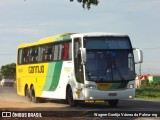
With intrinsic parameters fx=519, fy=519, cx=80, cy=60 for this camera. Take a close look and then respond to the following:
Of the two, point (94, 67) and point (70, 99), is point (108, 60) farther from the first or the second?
point (70, 99)

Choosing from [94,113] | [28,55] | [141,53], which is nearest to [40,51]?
[28,55]

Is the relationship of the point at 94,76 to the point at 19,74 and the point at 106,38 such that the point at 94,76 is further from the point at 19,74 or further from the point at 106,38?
the point at 19,74

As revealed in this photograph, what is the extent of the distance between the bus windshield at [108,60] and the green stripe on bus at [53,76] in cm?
304

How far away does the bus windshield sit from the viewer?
23750 millimetres

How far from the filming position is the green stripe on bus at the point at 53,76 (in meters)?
27.0

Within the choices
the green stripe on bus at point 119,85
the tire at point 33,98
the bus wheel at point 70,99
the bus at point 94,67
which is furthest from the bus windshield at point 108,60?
the tire at point 33,98

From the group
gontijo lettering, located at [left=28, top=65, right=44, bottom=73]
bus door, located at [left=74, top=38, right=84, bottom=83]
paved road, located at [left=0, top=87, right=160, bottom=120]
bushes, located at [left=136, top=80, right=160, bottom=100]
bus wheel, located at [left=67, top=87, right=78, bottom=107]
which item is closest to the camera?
paved road, located at [left=0, top=87, right=160, bottom=120]

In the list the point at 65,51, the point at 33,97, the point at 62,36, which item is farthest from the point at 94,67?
the point at 33,97

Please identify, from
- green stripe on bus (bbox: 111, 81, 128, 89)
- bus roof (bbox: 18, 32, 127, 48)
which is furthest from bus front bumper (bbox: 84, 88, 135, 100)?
bus roof (bbox: 18, 32, 127, 48)

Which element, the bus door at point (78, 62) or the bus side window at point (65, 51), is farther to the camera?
the bus side window at point (65, 51)

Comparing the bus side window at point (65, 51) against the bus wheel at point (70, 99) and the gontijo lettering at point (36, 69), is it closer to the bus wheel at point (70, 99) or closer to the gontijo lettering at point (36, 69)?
the bus wheel at point (70, 99)

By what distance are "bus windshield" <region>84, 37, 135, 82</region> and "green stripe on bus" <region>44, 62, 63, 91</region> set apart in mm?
3045

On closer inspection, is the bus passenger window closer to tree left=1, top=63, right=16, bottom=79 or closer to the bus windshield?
the bus windshield

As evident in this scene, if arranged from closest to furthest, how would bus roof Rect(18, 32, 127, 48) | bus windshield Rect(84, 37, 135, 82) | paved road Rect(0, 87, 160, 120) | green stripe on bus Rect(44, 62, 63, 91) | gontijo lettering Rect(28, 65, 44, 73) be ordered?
paved road Rect(0, 87, 160, 120)
bus windshield Rect(84, 37, 135, 82)
bus roof Rect(18, 32, 127, 48)
green stripe on bus Rect(44, 62, 63, 91)
gontijo lettering Rect(28, 65, 44, 73)
